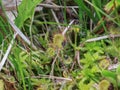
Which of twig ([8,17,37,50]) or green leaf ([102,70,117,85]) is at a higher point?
twig ([8,17,37,50])

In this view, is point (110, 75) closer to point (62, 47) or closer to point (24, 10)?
point (62, 47)

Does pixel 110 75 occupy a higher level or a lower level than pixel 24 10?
lower

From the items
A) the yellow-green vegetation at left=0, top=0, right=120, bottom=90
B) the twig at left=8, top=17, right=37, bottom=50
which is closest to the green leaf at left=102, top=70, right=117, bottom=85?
the yellow-green vegetation at left=0, top=0, right=120, bottom=90

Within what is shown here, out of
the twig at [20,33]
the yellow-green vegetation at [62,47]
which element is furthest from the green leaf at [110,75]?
the twig at [20,33]

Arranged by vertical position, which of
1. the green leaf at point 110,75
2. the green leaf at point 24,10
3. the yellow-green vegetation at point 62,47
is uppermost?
the green leaf at point 24,10

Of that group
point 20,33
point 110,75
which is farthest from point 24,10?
point 110,75

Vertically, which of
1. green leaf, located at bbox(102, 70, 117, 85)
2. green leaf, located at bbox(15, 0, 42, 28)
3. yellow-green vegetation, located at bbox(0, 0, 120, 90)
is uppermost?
green leaf, located at bbox(15, 0, 42, 28)

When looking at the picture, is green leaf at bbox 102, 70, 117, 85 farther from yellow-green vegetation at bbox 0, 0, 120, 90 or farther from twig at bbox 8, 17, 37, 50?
twig at bbox 8, 17, 37, 50

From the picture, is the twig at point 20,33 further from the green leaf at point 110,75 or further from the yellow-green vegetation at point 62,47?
the green leaf at point 110,75
